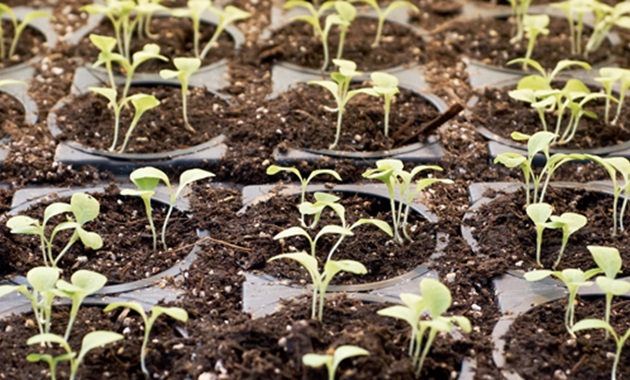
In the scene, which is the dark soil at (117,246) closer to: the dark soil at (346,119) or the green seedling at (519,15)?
the dark soil at (346,119)

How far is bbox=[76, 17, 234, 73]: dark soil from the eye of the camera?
2.65 meters

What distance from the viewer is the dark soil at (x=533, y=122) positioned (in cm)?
231

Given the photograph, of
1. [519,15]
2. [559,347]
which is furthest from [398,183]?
[519,15]

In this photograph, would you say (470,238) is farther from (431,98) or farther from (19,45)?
(19,45)

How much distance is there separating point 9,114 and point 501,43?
136 cm

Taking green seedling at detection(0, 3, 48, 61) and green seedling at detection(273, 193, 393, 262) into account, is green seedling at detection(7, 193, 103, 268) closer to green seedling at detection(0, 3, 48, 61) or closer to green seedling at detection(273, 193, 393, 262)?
green seedling at detection(273, 193, 393, 262)

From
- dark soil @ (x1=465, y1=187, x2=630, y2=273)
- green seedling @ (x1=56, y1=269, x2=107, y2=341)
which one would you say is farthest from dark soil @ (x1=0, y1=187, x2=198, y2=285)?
dark soil @ (x1=465, y1=187, x2=630, y2=273)

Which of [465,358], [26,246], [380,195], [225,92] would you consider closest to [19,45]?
[225,92]

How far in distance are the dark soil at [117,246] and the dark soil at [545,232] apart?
58cm

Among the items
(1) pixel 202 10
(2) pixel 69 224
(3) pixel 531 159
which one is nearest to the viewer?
(2) pixel 69 224

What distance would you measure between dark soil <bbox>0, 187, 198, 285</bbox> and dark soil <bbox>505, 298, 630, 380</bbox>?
654 mm

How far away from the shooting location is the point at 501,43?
2.79 meters

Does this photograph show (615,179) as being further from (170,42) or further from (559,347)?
(170,42)

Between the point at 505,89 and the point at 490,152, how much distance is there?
1.15ft
